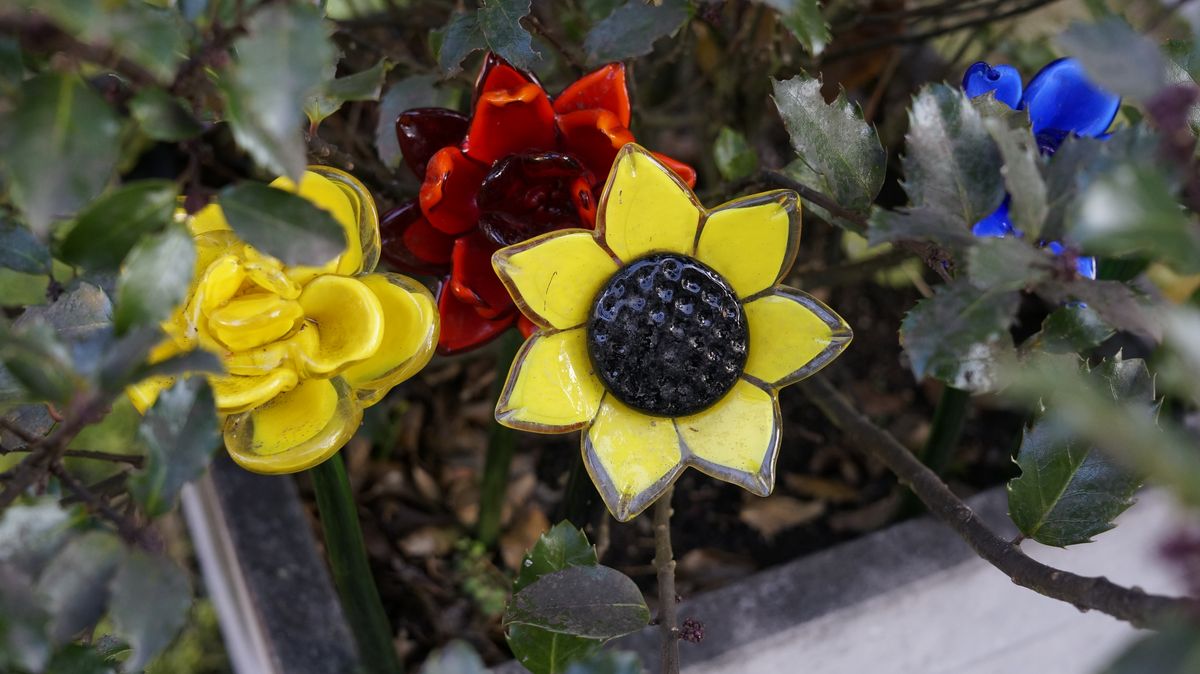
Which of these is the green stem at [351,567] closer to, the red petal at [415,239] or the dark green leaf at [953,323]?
the red petal at [415,239]

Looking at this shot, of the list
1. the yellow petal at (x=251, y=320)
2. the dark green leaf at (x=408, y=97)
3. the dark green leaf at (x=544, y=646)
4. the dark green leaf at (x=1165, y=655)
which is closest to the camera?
the dark green leaf at (x=1165, y=655)

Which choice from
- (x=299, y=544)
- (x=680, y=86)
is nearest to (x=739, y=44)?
(x=680, y=86)

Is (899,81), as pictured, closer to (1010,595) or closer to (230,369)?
(1010,595)

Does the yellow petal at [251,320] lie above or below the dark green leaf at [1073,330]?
below

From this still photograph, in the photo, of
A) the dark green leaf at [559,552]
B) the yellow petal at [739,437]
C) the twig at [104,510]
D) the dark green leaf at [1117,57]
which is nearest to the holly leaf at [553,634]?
the dark green leaf at [559,552]

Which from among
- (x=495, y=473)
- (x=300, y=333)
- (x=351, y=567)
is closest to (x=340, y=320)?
(x=300, y=333)

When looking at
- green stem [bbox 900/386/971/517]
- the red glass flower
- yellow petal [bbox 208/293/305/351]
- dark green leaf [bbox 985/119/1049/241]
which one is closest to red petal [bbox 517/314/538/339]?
the red glass flower

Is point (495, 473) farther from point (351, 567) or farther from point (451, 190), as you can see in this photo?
point (451, 190)

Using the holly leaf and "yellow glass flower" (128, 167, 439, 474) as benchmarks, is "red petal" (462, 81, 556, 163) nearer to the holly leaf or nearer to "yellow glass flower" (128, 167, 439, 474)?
"yellow glass flower" (128, 167, 439, 474)

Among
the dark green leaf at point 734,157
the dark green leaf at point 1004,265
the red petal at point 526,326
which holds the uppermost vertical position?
the dark green leaf at point 1004,265
